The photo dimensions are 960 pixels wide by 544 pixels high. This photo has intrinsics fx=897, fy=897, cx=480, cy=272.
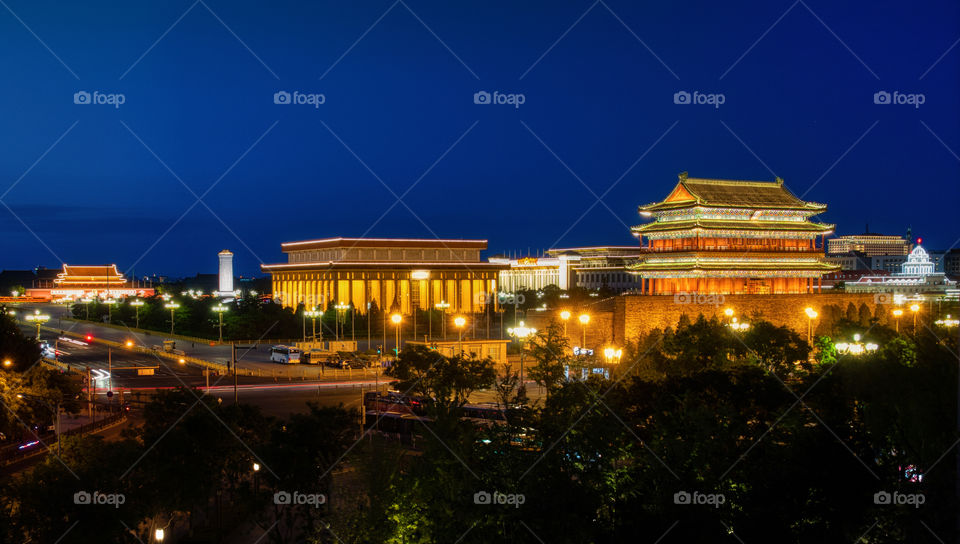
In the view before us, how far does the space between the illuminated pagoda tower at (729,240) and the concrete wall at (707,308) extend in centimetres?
352

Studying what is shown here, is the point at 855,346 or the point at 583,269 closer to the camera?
the point at 855,346

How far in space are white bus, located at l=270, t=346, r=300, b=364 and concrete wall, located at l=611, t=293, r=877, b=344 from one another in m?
21.7

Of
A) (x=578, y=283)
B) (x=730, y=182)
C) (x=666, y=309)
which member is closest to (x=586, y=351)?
(x=666, y=309)

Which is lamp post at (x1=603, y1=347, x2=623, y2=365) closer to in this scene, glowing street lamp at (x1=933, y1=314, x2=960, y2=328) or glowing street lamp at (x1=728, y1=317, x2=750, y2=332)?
glowing street lamp at (x1=728, y1=317, x2=750, y2=332)

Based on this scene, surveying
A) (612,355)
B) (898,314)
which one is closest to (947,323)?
(898,314)

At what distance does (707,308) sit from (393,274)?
50729 millimetres

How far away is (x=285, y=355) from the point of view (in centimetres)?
6219

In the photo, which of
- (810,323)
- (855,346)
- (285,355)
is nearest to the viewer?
(855,346)

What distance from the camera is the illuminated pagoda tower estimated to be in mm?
64812

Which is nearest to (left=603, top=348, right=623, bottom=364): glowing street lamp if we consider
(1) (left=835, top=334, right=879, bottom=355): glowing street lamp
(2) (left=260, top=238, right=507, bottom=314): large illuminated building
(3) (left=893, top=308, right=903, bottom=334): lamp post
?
(1) (left=835, top=334, right=879, bottom=355): glowing street lamp

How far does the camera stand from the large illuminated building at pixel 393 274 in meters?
102

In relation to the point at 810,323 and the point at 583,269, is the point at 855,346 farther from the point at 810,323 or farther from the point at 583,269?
the point at 583,269

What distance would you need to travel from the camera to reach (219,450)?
2353 centimetres

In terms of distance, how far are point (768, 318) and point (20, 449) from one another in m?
46.6
